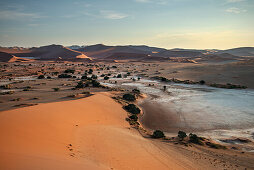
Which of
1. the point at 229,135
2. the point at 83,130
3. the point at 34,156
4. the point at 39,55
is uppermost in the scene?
the point at 39,55

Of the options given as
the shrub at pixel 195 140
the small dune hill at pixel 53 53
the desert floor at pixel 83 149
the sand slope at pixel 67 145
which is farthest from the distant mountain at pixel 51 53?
the shrub at pixel 195 140

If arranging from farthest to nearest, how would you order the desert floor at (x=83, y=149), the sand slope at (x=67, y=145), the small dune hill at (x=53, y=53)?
the small dune hill at (x=53, y=53)
the desert floor at (x=83, y=149)
the sand slope at (x=67, y=145)

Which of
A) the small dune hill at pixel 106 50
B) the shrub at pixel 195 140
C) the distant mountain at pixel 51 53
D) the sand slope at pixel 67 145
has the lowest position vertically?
the shrub at pixel 195 140

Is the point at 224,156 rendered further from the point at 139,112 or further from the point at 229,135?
the point at 139,112

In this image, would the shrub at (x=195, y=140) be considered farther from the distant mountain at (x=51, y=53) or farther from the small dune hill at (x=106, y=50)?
the small dune hill at (x=106, y=50)

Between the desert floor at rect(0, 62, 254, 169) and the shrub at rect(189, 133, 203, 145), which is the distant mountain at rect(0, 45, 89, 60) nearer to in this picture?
the desert floor at rect(0, 62, 254, 169)

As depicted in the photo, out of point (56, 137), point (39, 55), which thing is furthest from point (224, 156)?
point (39, 55)

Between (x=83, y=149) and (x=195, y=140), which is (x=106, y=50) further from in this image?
(x=83, y=149)

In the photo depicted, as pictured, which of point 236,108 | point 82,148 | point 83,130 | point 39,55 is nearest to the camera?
point 82,148
